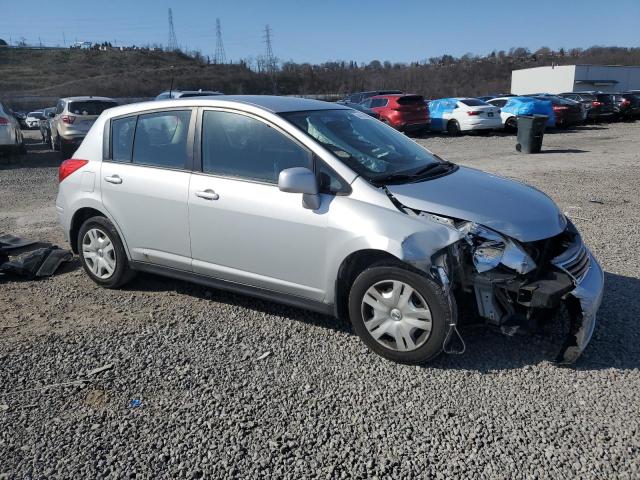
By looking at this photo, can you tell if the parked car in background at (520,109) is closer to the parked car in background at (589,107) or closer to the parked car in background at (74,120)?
the parked car in background at (589,107)

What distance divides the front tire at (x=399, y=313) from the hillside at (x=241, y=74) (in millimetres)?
70317

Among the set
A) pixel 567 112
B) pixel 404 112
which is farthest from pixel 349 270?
pixel 567 112

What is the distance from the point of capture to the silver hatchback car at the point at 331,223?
3.47 m

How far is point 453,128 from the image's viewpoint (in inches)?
900

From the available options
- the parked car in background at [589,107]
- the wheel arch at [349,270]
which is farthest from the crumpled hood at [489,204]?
the parked car in background at [589,107]

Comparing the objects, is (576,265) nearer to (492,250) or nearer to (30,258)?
(492,250)

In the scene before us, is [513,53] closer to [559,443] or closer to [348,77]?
[348,77]

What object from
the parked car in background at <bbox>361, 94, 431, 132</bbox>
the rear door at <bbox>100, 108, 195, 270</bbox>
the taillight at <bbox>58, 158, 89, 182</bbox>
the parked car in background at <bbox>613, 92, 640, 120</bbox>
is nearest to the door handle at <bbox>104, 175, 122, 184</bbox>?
the rear door at <bbox>100, 108, 195, 270</bbox>

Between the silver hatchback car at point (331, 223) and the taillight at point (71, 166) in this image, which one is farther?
the taillight at point (71, 166)

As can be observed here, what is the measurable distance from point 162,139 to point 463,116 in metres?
19.5

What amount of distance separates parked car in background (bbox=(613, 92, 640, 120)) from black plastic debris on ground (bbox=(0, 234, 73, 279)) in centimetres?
2953

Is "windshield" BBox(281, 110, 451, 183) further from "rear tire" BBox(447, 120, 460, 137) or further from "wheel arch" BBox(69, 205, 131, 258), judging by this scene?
"rear tire" BBox(447, 120, 460, 137)

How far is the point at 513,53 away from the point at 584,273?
117 meters

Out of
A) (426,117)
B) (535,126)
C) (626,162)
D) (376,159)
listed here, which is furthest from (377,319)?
(426,117)
